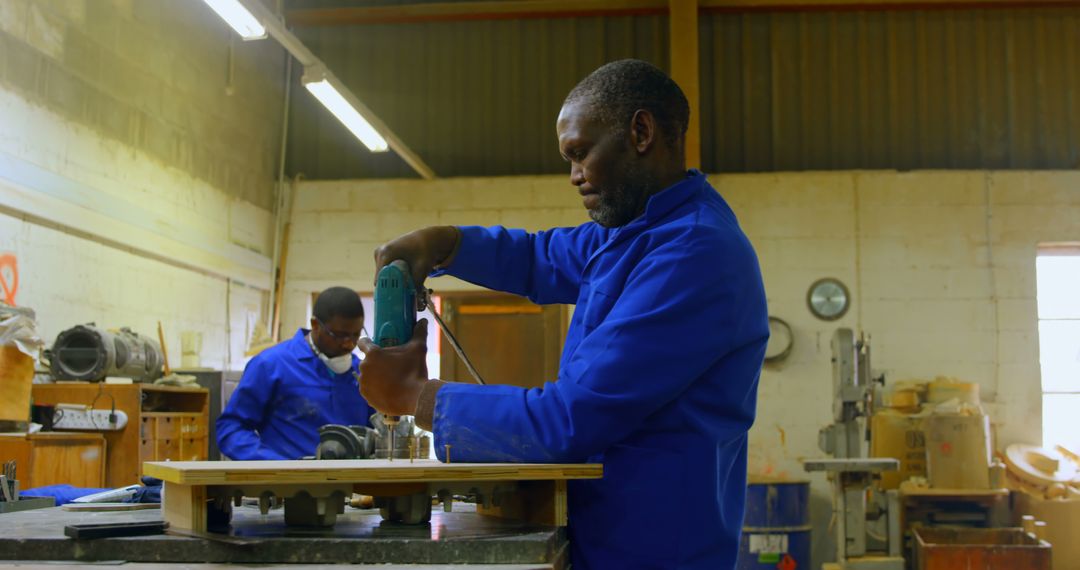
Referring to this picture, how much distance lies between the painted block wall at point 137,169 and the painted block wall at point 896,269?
4.11ft

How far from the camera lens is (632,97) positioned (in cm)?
179

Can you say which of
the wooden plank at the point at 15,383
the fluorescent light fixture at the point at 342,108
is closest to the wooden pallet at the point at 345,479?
the wooden plank at the point at 15,383

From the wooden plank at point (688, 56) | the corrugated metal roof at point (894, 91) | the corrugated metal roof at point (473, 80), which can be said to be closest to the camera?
the wooden plank at point (688, 56)

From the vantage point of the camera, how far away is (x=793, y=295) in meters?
8.82

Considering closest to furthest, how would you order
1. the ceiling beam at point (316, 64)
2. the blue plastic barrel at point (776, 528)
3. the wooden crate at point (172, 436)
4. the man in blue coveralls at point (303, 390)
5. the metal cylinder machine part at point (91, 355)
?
1. the man in blue coveralls at point (303, 390)
2. the metal cylinder machine part at point (91, 355)
3. the wooden crate at point (172, 436)
4. the ceiling beam at point (316, 64)
5. the blue plastic barrel at point (776, 528)

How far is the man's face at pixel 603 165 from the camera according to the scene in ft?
5.89

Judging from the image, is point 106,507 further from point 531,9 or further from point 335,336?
point 531,9

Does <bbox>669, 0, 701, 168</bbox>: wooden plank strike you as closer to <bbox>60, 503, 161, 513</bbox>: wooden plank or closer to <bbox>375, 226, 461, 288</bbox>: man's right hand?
<bbox>375, 226, 461, 288</bbox>: man's right hand

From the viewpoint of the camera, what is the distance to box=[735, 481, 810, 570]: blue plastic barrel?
7141 millimetres

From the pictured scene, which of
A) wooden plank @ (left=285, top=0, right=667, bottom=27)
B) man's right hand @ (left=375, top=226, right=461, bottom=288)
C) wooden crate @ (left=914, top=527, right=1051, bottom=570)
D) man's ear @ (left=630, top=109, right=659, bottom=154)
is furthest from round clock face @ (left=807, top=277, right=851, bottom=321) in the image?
man's ear @ (left=630, top=109, right=659, bottom=154)

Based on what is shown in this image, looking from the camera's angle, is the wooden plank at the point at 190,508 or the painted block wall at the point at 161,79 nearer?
the wooden plank at the point at 190,508

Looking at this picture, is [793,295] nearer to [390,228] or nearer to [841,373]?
[841,373]

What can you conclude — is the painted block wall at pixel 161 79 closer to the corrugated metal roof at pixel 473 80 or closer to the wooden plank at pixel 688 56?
the corrugated metal roof at pixel 473 80

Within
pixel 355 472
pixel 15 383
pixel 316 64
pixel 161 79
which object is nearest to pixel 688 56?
pixel 316 64
